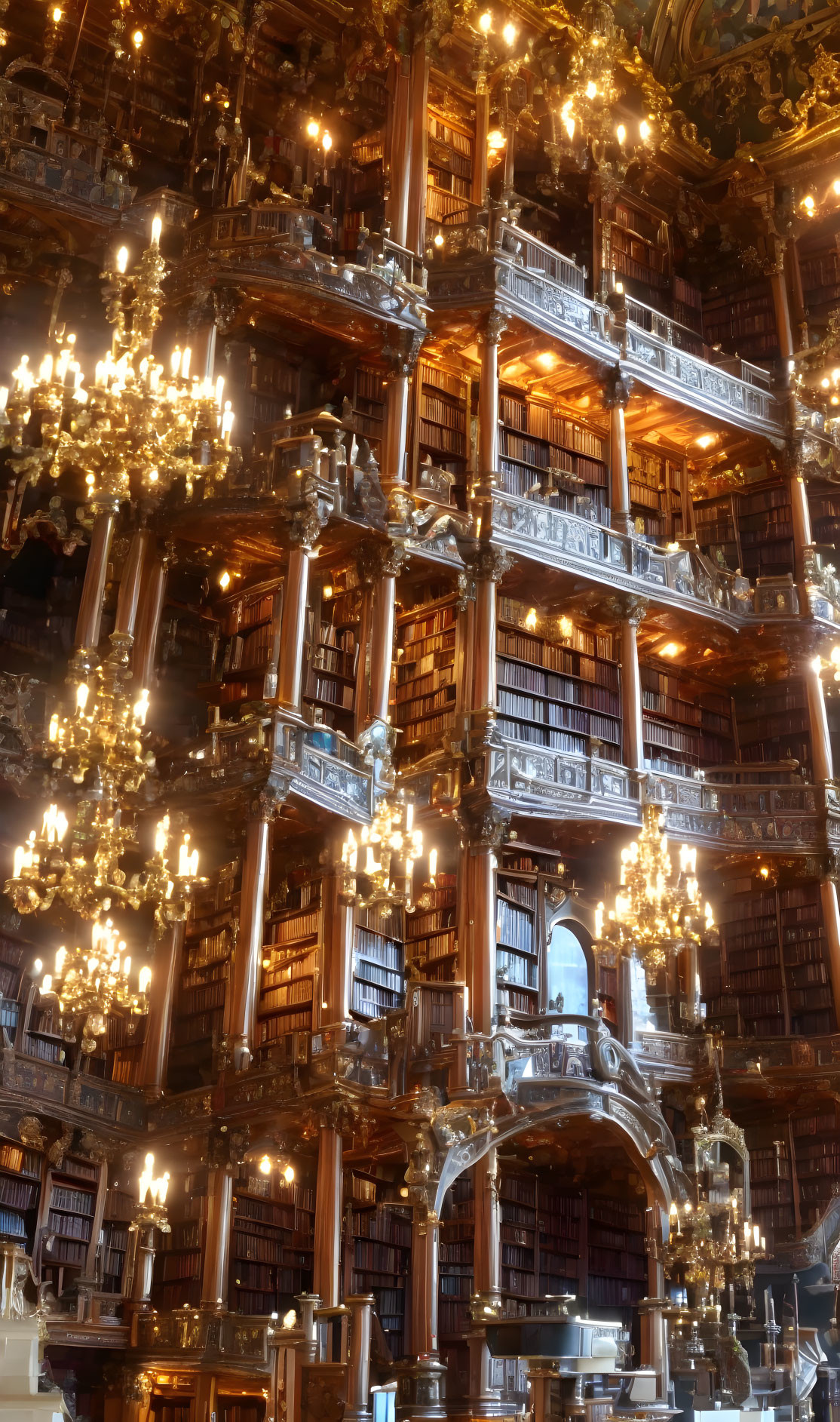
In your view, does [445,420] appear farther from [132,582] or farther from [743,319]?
[743,319]

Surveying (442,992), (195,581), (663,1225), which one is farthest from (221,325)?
(663,1225)

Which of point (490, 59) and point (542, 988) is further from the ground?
point (490, 59)

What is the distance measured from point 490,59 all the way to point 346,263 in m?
5.57

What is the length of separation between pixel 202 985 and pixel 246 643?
15.0 feet

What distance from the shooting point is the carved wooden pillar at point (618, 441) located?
78.1 feet

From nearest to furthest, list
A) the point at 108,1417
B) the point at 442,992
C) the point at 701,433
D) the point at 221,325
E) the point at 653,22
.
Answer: the point at 108,1417 < the point at 442,992 < the point at 221,325 < the point at 701,433 < the point at 653,22

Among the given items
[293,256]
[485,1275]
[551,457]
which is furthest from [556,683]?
[485,1275]

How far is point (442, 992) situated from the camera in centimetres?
1888

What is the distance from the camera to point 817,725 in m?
23.9

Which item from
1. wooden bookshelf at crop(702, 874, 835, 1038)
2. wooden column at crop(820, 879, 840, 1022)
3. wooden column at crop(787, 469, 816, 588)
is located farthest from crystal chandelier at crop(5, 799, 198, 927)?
wooden column at crop(787, 469, 816, 588)

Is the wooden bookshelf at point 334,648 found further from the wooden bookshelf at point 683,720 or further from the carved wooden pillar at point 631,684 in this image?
the wooden bookshelf at point 683,720

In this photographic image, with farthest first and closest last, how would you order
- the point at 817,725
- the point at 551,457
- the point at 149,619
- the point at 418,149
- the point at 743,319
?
1. the point at 743,319
2. the point at 551,457
3. the point at 817,725
4. the point at 418,149
5. the point at 149,619

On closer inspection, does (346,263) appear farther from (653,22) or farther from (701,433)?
(653,22)

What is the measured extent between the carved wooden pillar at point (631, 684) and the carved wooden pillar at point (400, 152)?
20.3ft
